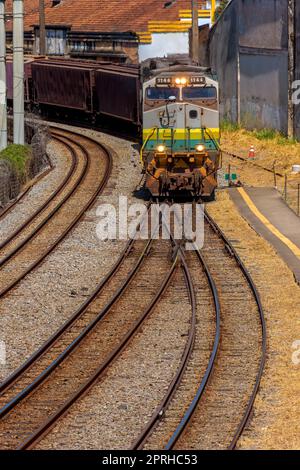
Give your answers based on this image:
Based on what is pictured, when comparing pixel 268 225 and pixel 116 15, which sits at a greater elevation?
pixel 116 15

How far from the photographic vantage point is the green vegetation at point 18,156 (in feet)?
106

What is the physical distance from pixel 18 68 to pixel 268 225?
15.5 meters

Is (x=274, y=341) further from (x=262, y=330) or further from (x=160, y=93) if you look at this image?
(x=160, y=93)

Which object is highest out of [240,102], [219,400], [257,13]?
[257,13]

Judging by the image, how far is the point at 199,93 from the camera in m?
27.6

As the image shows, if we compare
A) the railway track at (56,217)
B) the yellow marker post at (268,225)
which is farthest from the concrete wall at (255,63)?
the yellow marker post at (268,225)

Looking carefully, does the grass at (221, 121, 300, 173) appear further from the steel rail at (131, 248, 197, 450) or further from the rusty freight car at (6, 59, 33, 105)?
the steel rail at (131, 248, 197, 450)

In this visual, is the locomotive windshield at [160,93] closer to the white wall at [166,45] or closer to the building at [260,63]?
the building at [260,63]

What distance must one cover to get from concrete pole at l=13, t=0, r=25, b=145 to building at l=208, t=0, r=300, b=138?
947cm

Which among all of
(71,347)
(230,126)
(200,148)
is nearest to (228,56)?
(230,126)

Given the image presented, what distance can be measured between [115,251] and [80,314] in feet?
16.6

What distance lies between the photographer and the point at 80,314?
1816 centimetres
